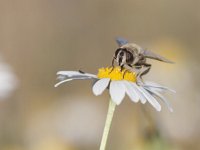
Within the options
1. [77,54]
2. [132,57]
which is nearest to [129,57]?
[132,57]

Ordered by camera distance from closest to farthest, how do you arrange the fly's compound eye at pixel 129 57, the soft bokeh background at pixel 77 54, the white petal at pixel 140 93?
the white petal at pixel 140 93, the fly's compound eye at pixel 129 57, the soft bokeh background at pixel 77 54

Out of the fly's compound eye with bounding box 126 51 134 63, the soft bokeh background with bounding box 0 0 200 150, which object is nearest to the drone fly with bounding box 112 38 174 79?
the fly's compound eye with bounding box 126 51 134 63

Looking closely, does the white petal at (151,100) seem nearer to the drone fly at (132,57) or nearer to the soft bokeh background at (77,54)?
the drone fly at (132,57)

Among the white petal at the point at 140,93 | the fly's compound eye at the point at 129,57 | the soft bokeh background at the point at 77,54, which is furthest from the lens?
the soft bokeh background at the point at 77,54

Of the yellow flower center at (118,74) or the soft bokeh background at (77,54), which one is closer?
the yellow flower center at (118,74)

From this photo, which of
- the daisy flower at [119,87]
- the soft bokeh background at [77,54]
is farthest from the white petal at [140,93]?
the soft bokeh background at [77,54]

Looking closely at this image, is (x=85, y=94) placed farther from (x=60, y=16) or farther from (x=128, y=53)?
(x=128, y=53)

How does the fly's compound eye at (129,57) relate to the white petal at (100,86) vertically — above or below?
above

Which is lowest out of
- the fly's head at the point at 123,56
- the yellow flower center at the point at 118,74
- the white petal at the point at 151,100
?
the white petal at the point at 151,100

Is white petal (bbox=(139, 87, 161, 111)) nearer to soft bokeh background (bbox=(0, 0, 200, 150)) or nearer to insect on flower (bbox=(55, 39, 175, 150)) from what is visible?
insect on flower (bbox=(55, 39, 175, 150))
